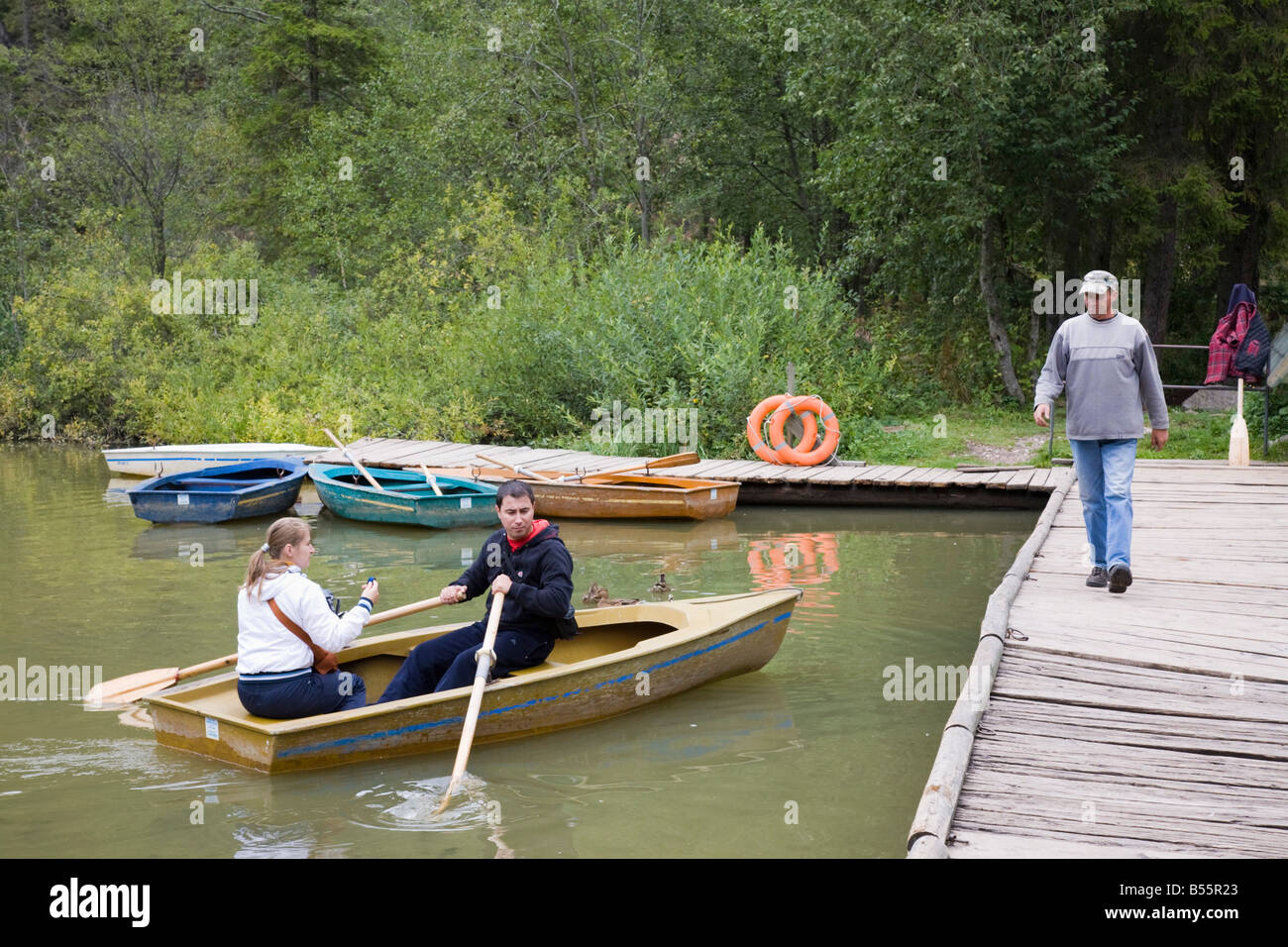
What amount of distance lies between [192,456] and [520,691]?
12.0 m

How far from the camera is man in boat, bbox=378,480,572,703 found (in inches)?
243

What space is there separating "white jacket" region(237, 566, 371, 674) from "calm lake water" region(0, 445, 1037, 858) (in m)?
0.59

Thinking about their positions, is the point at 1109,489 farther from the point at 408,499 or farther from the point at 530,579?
the point at 408,499

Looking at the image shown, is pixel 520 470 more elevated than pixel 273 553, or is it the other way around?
pixel 520 470

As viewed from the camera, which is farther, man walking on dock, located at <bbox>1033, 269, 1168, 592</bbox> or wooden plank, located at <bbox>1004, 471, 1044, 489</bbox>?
wooden plank, located at <bbox>1004, 471, 1044, 489</bbox>

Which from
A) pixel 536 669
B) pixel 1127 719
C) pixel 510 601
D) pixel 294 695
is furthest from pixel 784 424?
pixel 1127 719

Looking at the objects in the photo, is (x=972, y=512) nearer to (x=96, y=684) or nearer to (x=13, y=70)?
(x=96, y=684)

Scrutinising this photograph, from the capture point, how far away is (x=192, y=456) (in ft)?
55.1

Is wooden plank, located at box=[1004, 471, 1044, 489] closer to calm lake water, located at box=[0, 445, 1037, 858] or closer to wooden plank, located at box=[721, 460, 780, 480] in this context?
calm lake water, located at box=[0, 445, 1037, 858]

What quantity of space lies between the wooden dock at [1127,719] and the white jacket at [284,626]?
110 inches

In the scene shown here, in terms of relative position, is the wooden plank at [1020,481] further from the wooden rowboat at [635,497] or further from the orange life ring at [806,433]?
the wooden rowboat at [635,497]

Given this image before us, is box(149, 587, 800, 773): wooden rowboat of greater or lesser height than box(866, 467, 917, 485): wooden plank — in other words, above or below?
below

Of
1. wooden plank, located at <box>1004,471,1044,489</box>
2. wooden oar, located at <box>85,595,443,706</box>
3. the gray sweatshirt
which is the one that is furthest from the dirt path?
wooden oar, located at <box>85,595,443,706</box>

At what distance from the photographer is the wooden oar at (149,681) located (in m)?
6.95
